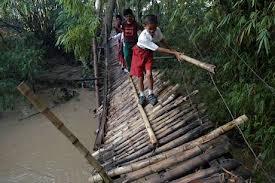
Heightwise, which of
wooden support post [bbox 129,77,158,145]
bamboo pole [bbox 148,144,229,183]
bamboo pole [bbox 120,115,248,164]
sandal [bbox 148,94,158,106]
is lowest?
bamboo pole [bbox 148,144,229,183]

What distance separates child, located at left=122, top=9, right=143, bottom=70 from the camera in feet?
17.3

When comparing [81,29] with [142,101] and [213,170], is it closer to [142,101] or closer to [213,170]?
[142,101]

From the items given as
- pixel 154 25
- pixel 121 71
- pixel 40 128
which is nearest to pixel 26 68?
pixel 40 128

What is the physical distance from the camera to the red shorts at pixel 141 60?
165 inches

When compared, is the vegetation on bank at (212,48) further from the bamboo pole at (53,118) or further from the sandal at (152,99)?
the bamboo pole at (53,118)

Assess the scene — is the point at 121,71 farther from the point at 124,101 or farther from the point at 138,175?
the point at 138,175

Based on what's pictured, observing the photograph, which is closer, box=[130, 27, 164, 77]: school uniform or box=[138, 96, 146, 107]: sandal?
box=[130, 27, 164, 77]: school uniform

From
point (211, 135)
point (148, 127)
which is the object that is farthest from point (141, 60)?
point (211, 135)

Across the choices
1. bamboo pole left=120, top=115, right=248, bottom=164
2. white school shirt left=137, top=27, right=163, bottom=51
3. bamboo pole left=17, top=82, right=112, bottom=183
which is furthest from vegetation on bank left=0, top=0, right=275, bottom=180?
bamboo pole left=17, top=82, right=112, bottom=183

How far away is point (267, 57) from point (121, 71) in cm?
265

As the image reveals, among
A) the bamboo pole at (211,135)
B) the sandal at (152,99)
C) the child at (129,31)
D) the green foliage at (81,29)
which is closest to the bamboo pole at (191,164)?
the bamboo pole at (211,135)

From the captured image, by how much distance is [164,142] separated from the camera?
10.8ft

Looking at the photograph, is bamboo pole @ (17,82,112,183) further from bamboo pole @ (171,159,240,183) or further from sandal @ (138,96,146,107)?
sandal @ (138,96,146,107)

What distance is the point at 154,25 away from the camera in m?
3.93
